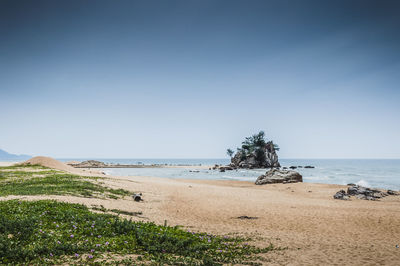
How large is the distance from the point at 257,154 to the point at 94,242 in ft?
360

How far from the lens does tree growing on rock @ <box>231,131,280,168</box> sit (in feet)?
371

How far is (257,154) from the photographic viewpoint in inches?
4493

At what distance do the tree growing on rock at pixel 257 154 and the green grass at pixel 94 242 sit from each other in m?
104

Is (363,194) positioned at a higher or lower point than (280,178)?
lower

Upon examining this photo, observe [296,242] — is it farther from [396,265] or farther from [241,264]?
[241,264]

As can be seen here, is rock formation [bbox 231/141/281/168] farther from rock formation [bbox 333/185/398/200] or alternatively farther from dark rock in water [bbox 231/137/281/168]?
rock formation [bbox 333/185/398/200]

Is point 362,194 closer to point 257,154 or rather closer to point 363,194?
point 363,194

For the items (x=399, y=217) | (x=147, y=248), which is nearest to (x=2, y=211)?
(x=147, y=248)

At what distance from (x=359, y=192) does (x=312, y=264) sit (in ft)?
87.1

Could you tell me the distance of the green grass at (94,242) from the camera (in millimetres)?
7762

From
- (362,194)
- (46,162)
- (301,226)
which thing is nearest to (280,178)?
(362,194)

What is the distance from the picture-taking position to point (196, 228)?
574 inches

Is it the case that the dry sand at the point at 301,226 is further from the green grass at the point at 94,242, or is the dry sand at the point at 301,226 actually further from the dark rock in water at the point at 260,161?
the dark rock in water at the point at 260,161

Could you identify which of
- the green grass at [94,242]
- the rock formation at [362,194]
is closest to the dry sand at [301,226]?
the green grass at [94,242]
